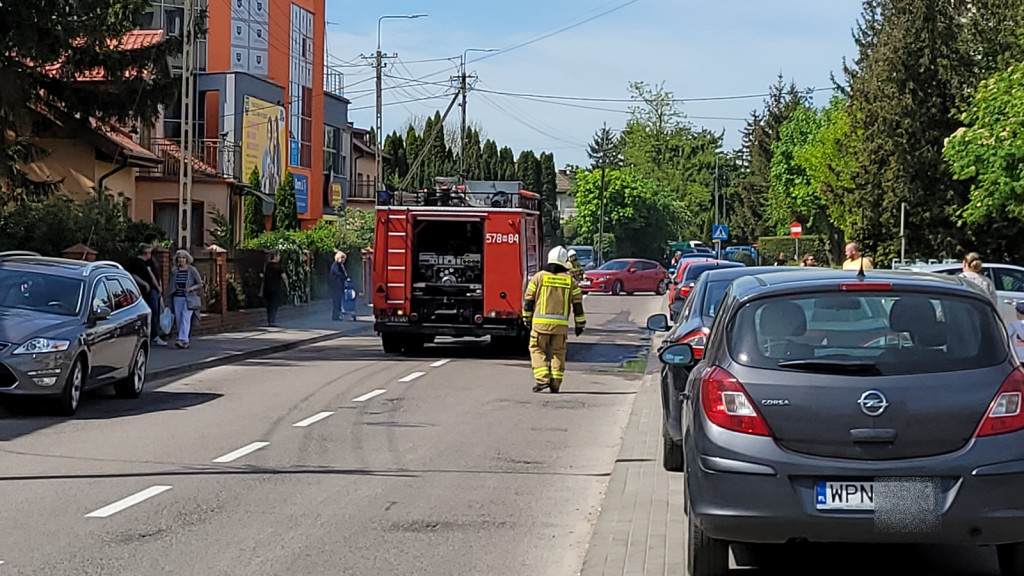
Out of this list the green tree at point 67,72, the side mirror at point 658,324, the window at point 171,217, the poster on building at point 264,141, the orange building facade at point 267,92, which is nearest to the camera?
the side mirror at point 658,324

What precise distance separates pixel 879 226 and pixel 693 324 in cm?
3846

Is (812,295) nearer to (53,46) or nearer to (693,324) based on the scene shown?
(693,324)

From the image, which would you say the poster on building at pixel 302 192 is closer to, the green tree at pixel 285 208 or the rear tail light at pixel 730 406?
the green tree at pixel 285 208

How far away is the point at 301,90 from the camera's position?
181ft

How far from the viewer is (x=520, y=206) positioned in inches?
883

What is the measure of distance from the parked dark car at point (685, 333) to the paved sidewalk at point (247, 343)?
8914 millimetres

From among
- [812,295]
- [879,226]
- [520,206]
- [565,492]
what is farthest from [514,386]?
[879,226]

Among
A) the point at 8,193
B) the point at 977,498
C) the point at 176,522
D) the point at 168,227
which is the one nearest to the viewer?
the point at 977,498

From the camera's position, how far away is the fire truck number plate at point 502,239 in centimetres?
2192

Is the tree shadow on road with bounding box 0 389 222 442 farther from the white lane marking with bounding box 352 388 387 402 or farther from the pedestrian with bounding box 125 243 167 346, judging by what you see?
the pedestrian with bounding box 125 243 167 346

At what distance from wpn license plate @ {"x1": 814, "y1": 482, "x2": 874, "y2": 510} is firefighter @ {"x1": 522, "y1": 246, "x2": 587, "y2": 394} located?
9915 millimetres

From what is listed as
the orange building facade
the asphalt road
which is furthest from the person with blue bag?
the asphalt road

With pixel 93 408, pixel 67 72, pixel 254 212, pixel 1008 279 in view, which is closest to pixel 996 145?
pixel 1008 279

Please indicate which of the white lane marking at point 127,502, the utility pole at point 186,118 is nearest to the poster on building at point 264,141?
the utility pole at point 186,118
